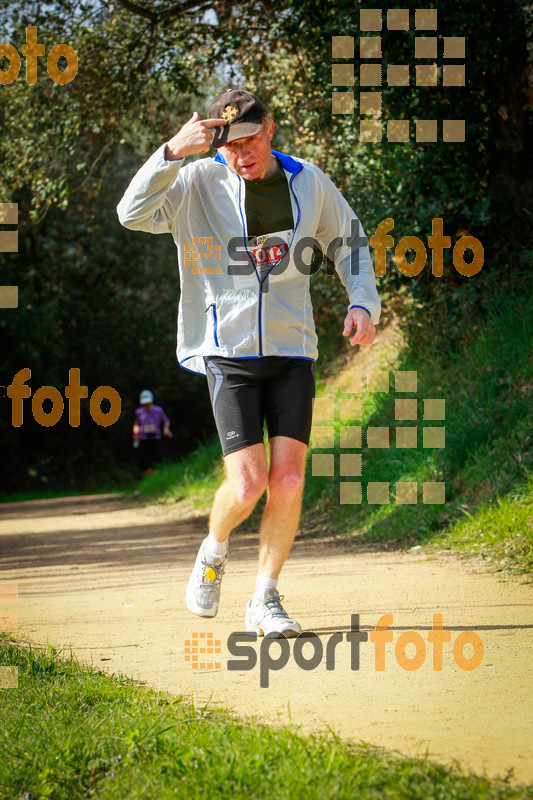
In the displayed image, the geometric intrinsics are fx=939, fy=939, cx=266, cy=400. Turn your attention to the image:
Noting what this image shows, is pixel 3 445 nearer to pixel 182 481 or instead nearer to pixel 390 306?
pixel 182 481

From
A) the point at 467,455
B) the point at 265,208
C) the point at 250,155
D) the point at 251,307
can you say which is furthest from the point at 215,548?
the point at 467,455

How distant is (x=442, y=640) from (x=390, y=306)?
743 cm

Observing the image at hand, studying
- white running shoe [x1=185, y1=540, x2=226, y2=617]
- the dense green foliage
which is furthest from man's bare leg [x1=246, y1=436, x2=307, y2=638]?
the dense green foliage

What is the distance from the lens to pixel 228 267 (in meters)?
4.12

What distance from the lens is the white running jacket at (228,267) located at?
4.08 m

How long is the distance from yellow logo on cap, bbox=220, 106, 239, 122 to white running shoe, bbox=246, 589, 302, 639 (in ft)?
6.82

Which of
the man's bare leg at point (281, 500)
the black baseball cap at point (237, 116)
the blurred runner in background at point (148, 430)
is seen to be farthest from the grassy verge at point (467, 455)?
the blurred runner in background at point (148, 430)

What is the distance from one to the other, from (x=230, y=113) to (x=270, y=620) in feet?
7.20

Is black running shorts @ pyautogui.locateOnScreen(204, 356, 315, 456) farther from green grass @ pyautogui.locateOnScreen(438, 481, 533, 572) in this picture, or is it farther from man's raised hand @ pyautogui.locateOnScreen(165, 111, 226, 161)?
green grass @ pyautogui.locateOnScreen(438, 481, 533, 572)

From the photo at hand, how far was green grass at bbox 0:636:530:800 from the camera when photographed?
2.24 metres

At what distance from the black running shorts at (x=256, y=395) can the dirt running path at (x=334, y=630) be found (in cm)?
91

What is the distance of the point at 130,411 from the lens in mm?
26422

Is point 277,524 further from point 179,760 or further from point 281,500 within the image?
point 179,760

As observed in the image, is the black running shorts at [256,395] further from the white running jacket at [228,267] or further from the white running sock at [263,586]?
the white running sock at [263,586]
